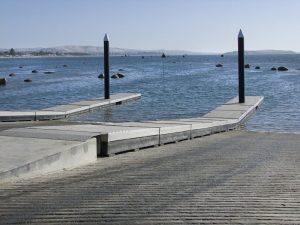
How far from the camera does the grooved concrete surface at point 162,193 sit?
5629 mm

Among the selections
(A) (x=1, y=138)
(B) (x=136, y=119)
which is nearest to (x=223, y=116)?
(B) (x=136, y=119)

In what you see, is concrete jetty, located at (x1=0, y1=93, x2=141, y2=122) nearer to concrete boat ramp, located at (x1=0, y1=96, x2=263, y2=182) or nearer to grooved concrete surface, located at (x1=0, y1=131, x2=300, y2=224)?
concrete boat ramp, located at (x1=0, y1=96, x2=263, y2=182)

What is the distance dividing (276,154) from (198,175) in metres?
3.41

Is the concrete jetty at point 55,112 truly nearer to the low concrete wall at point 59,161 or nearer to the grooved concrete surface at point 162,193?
the grooved concrete surface at point 162,193

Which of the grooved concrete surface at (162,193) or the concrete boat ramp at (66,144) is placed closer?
the grooved concrete surface at (162,193)

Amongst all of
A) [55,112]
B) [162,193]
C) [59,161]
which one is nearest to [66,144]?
[59,161]

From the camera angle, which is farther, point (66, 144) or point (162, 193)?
point (66, 144)

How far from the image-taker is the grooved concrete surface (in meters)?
5.63

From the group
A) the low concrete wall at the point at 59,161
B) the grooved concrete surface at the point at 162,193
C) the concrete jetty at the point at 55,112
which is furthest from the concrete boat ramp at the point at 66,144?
the concrete jetty at the point at 55,112

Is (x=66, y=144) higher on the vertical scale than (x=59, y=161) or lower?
higher

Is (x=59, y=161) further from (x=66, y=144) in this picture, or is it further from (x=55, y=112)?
(x=55, y=112)

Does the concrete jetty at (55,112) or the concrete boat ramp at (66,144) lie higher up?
the concrete boat ramp at (66,144)

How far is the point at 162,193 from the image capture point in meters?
6.67

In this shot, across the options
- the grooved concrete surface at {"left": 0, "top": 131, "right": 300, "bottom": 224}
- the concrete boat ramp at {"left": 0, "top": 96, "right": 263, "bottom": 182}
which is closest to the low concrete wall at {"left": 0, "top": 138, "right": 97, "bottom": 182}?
the concrete boat ramp at {"left": 0, "top": 96, "right": 263, "bottom": 182}
